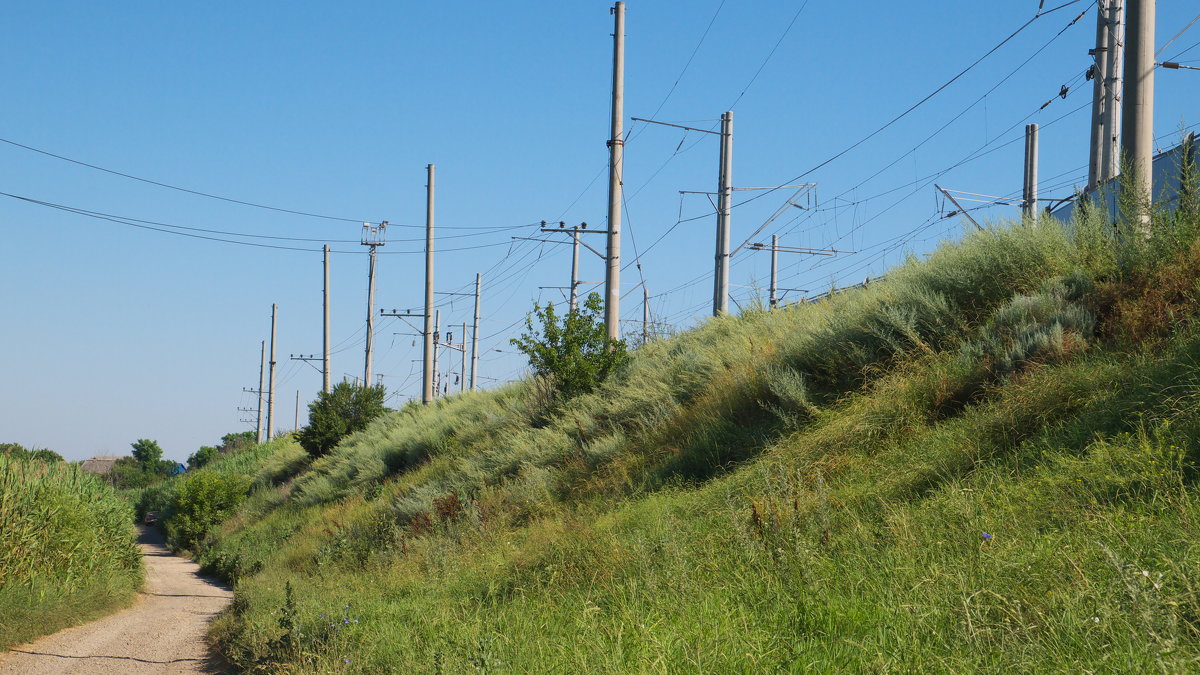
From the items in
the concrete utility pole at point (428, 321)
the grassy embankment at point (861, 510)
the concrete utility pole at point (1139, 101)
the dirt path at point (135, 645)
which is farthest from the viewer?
the concrete utility pole at point (428, 321)

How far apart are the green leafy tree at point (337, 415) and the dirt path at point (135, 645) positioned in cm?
2240

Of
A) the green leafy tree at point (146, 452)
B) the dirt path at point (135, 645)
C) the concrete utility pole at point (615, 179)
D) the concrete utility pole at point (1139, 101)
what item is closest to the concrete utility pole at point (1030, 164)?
the concrete utility pole at point (615, 179)

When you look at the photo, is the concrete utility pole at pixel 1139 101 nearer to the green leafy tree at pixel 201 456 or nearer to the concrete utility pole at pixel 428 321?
the concrete utility pole at pixel 428 321

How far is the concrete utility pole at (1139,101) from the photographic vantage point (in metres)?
9.87

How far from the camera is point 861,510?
7.64m

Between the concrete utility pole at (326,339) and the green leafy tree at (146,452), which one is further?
the green leafy tree at (146,452)

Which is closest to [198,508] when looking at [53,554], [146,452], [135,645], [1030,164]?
[53,554]

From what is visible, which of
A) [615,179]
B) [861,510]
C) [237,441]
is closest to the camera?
[861,510]

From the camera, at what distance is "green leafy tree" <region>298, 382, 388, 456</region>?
135 feet

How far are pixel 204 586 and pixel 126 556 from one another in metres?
2.71

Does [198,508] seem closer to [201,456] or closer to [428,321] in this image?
[428,321]

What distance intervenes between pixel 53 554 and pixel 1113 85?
20233 millimetres

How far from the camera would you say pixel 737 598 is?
6422mm

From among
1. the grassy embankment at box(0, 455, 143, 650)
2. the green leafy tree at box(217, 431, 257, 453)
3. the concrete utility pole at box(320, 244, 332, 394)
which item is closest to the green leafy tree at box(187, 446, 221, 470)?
the green leafy tree at box(217, 431, 257, 453)
